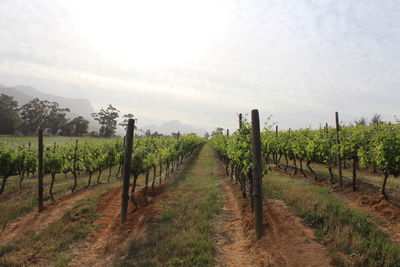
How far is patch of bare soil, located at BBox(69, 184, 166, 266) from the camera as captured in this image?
6205 millimetres

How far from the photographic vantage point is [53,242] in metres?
6.98

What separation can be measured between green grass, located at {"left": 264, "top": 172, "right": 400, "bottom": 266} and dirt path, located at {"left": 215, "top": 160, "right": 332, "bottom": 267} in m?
0.29

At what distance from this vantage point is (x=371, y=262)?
4.95m

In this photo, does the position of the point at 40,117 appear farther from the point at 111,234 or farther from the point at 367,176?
the point at 367,176

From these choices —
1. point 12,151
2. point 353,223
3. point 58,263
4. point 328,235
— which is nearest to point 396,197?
point 353,223

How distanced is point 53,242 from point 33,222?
2597 millimetres

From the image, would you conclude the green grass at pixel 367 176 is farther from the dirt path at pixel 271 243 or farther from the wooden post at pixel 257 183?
the wooden post at pixel 257 183

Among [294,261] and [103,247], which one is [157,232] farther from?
[294,261]

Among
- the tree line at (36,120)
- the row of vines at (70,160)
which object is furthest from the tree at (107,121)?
the row of vines at (70,160)

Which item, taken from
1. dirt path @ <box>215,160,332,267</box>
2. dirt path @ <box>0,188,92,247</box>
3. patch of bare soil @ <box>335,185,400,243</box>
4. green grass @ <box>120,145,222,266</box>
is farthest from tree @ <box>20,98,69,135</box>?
patch of bare soil @ <box>335,185,400,243</box>

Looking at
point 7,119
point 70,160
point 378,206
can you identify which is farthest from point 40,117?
point 378,206

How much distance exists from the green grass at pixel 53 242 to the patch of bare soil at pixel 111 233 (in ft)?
0.95

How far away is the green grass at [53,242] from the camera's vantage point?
242 inches

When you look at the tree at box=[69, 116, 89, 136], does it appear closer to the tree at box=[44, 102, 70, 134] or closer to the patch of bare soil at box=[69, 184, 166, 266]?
the tree at box=[44, 102, 70, 134]
